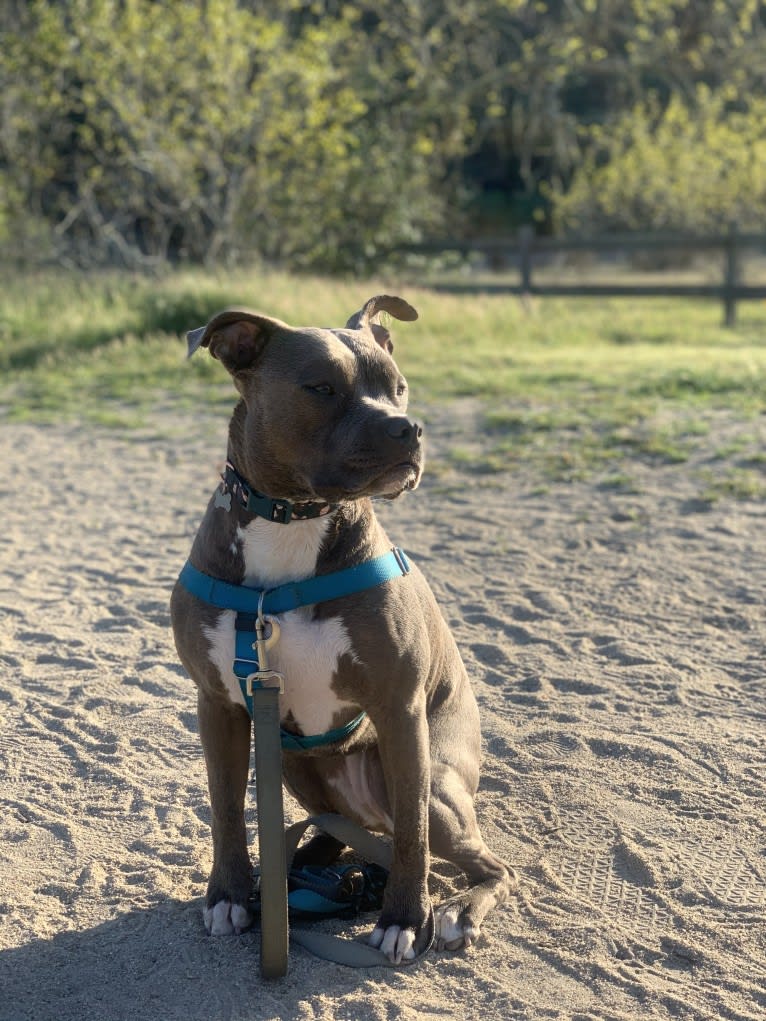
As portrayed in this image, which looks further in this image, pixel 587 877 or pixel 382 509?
pixel 382 509

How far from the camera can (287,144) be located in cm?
2020

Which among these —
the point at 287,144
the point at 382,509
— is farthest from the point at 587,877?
the point at 287,144

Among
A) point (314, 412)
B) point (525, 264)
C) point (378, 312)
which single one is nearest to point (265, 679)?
A: point (314, 412)

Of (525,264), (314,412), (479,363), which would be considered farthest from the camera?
(525,264)

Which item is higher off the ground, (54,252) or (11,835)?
(54,252)

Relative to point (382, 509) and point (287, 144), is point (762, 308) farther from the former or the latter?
point (382, 509)

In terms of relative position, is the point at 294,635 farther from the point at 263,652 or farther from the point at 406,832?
the point at 406,832

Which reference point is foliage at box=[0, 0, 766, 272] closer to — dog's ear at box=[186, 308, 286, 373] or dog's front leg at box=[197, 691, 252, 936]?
dog's ear at box=[186, 308, 286, 373]

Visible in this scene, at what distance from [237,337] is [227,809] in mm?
1264

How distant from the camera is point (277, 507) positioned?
10.3 feet

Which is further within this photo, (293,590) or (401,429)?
(293,590)

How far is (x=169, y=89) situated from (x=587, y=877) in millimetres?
18146

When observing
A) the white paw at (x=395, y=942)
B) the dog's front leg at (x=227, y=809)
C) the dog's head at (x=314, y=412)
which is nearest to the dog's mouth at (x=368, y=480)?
the dog's head at (x=314, y=412)

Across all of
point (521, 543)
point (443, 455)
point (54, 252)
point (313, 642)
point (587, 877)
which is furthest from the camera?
point (54, 252)
